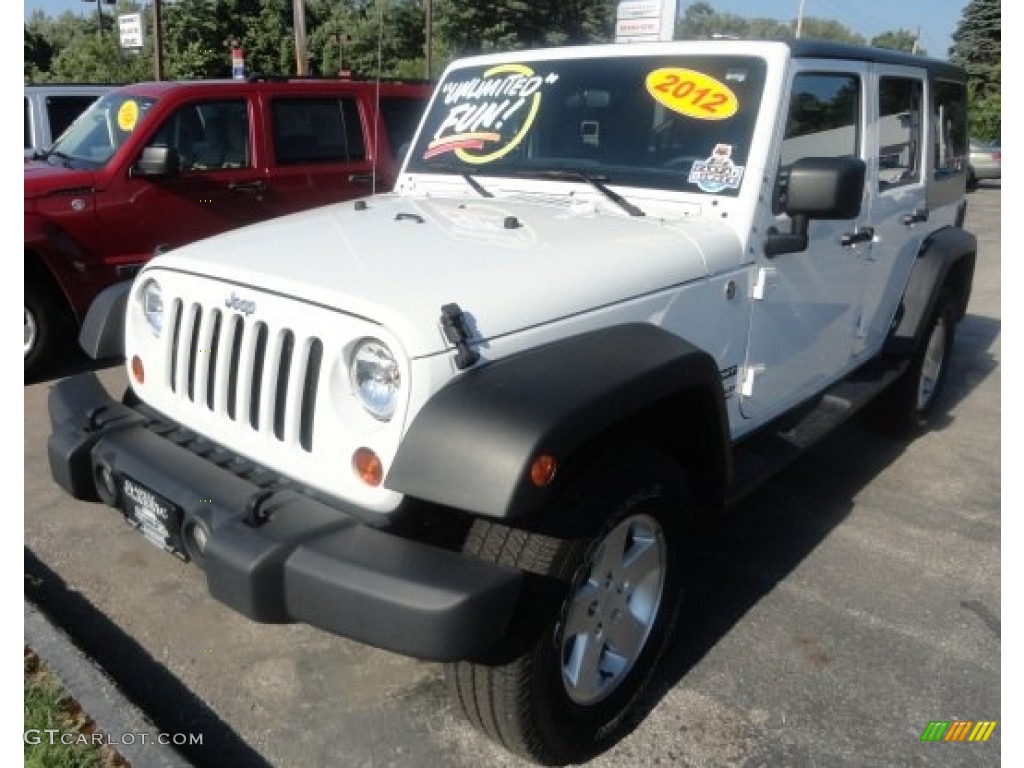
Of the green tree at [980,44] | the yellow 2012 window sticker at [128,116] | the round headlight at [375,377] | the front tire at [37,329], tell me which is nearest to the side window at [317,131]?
the yellow 2012 window sticker at [128,116]

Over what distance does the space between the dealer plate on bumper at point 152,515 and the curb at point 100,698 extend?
0.50m

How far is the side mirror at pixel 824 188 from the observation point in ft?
9.47

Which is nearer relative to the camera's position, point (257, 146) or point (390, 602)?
point (390, 602)

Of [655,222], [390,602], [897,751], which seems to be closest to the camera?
[390,602]

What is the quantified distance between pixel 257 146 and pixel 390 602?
5.50 metres

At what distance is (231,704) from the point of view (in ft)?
9.04

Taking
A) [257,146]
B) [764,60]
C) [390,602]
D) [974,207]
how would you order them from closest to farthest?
[390,602] → [764,60] → [257,146] → [974,207]

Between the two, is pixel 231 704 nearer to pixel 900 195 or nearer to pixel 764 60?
pixel 764 60

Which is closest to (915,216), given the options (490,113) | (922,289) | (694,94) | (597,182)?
(922,289)

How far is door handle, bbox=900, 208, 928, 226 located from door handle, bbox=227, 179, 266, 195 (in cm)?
454

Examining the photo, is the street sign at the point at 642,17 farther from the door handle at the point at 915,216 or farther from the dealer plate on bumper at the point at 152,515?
the dealer plate on bumper at the point at 152,515

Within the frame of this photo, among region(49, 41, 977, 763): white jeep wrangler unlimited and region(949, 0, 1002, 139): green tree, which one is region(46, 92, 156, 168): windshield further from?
region(949, 0, 1002, 139): green tree

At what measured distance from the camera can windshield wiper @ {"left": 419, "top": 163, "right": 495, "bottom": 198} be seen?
140 inches
